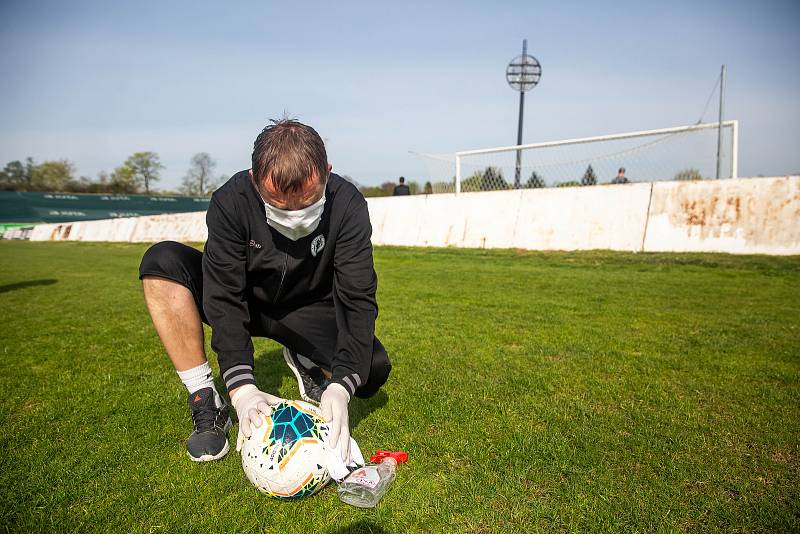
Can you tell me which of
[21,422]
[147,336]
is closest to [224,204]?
[21,422]

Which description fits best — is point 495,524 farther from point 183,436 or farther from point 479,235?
point 479,235

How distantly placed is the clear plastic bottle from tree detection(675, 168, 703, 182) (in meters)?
13.0

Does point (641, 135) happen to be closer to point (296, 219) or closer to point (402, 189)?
point (402, 189)

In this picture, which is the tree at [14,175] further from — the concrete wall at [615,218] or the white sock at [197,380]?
the white sock at [197,380]

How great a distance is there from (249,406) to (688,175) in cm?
1333

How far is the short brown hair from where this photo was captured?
233 centimetres

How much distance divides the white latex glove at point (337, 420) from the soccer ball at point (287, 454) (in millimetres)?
53

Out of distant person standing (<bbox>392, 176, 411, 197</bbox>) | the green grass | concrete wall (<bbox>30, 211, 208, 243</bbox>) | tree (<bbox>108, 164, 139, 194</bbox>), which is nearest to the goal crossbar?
distant person standing (<bbox>392, 176, 411, 197</bbox>)

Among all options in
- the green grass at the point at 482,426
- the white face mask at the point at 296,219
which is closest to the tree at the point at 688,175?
the green grass at the point at 482,426

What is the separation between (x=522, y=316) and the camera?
20.2ft

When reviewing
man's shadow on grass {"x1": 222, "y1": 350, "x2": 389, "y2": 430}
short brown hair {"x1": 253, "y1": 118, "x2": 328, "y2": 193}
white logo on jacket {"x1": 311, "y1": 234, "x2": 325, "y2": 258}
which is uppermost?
short brown hair {"x1": 253, "y1": 118, "x2": 328, "y2": 193}

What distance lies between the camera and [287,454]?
7.61 feet

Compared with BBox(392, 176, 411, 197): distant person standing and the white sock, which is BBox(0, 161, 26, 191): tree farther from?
the white sock

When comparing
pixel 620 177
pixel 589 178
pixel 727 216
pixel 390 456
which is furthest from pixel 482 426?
pixel 620 177
